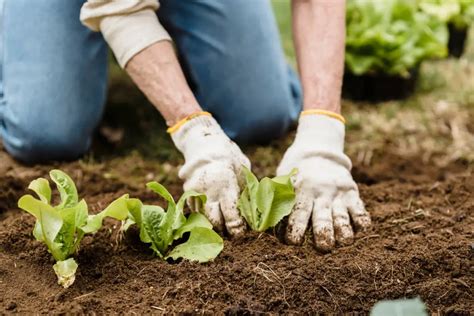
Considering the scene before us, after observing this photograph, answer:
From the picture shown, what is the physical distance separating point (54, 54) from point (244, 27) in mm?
692

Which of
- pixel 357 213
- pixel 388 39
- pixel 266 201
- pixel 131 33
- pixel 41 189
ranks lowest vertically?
Result: pixel 388 39

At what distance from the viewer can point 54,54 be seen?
2.44m

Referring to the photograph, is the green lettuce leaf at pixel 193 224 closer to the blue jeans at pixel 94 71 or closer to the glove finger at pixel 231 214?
the glove finger at pixel 231 214

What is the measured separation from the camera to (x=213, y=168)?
6.06 ft

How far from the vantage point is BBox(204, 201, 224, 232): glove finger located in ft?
5.99

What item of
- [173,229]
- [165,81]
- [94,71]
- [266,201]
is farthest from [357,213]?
[94,71]

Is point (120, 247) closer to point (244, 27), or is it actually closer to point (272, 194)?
point (272, 194)

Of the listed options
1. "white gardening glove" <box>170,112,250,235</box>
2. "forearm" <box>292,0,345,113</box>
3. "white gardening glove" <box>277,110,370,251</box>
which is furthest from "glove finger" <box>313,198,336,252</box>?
"forearm" <box>292,0,345,113</box>

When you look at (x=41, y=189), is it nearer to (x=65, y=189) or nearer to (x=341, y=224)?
(x=65, y=189)

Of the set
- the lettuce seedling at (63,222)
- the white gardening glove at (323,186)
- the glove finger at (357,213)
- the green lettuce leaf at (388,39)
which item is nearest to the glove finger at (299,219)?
the white gardening glove at (323,186)

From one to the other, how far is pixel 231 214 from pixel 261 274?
233 millimetres

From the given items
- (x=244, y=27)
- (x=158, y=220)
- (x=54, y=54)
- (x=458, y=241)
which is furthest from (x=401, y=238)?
(x=54, y=54)

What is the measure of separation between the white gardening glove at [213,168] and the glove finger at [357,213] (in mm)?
296

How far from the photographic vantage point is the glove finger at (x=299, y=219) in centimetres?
182
